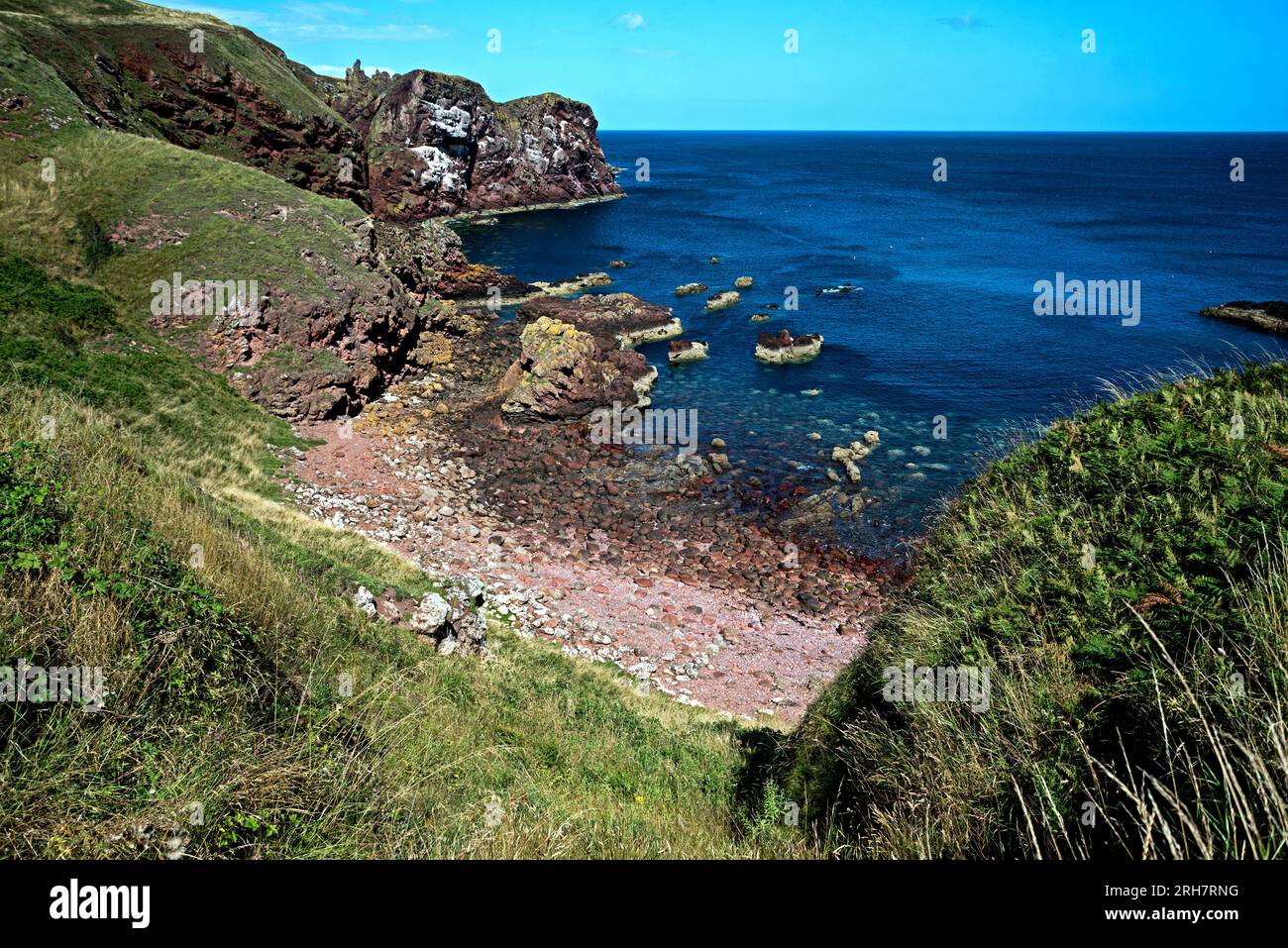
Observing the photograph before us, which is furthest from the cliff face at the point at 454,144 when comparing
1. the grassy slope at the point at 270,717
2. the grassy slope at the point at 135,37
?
the grassy slope at the point at 270,717

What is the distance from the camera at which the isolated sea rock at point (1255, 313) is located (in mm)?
50375

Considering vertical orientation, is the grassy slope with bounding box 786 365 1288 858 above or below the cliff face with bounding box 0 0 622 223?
below

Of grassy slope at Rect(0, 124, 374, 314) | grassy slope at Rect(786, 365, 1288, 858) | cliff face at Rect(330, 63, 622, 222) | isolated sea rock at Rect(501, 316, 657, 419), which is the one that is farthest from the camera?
cliff face at Rect(330, 63, 622, 222)

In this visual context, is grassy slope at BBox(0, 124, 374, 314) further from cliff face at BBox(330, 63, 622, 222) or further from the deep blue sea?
cliff face at BBox(330, 63, 622, 222)

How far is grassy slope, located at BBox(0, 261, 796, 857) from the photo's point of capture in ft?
15.7

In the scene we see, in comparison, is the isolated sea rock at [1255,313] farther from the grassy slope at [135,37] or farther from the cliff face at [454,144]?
the cliff face at [454,144]

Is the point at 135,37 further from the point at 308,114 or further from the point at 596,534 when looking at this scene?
the point at 596,534

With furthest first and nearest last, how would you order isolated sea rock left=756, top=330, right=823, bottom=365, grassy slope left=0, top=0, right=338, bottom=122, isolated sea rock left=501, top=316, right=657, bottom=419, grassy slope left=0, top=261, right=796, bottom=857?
isolated sea rock left=756, top=330, right=823, bottom=365
grassy slope left=0, top=0, right=338, bottom=122
isolated sea rock left=501, top=316, right=657, bottom=419
grassy slope left=0, top=261, right=796, bottom=857

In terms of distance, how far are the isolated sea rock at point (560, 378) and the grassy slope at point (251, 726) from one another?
22.0 m

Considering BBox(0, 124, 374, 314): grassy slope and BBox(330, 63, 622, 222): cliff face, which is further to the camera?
BBox(330, 63, 622, 222): cliff face

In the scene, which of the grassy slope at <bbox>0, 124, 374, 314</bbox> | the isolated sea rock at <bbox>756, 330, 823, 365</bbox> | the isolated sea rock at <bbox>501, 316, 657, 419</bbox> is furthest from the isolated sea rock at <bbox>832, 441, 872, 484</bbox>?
the grassy slope at <bbox>0, 124, 374, 314</bbox>

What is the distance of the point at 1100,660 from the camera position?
231 inches

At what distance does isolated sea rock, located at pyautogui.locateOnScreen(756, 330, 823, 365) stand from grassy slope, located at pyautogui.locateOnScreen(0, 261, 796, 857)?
3566 cm

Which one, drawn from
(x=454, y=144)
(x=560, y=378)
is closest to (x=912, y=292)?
(x=560, y=378)
